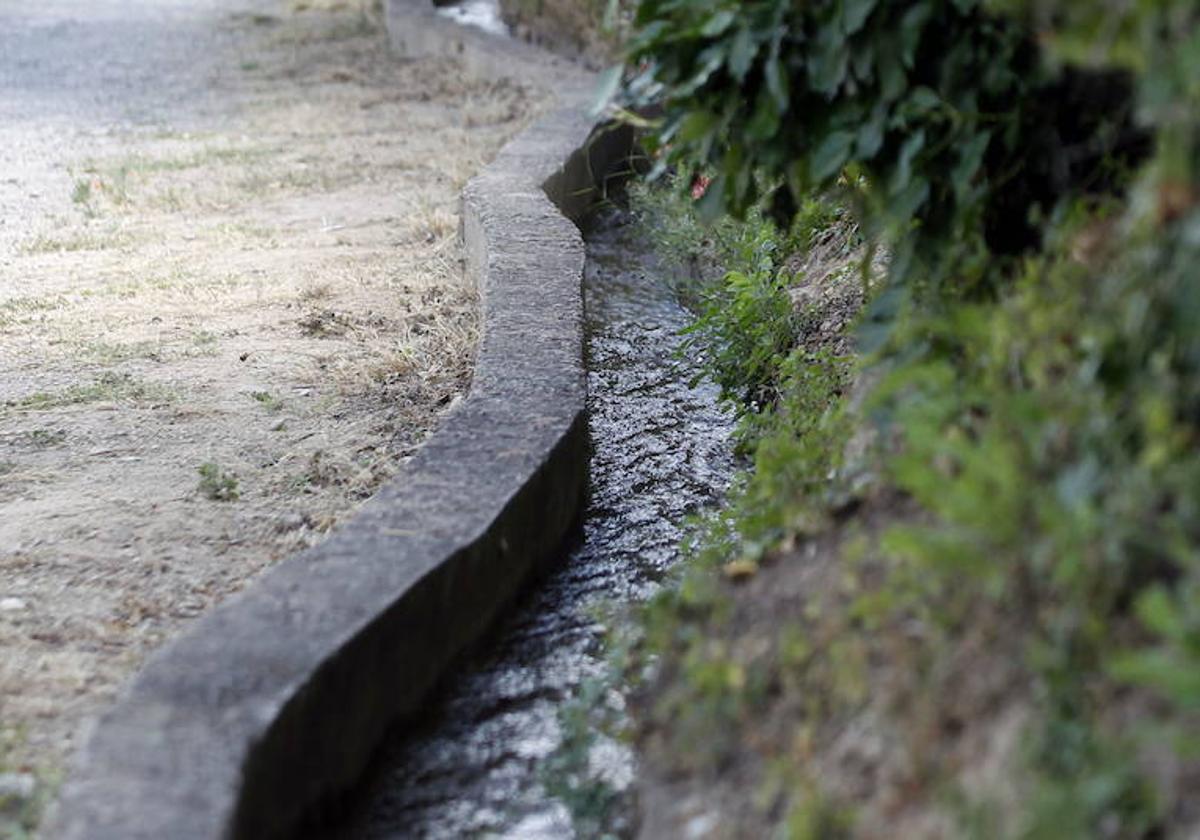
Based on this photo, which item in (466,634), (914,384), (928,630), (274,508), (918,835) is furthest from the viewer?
(274,508)

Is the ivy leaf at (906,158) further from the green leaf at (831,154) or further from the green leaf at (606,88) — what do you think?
the green leaf at (606,88)

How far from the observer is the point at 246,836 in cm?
237

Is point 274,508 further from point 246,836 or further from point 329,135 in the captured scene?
point 329,135

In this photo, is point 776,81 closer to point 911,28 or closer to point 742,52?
point 742,52

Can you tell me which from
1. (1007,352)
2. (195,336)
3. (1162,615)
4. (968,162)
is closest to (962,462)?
(1007,352)

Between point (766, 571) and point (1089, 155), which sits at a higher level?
point (1089, 155)

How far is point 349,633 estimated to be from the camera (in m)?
2.75

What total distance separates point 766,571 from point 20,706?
1.48 m

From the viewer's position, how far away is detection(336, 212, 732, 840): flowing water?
284 centimetres

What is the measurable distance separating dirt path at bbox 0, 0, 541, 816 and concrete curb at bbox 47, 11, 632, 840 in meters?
0.43

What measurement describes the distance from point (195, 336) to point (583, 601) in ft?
7.22

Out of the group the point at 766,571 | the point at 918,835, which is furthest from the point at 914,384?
the point at 918,835

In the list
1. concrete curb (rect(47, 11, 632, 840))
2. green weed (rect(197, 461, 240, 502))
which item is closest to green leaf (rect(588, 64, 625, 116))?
concrete curb (rect(47, 11, 632, 840))

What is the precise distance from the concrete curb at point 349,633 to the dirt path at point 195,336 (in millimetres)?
429
